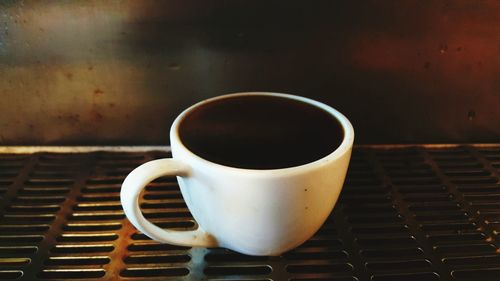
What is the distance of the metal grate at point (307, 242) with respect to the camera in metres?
0.32

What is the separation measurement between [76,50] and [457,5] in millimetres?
354

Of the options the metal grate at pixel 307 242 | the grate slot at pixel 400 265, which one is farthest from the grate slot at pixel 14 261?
the grate slot at pixel 400 265

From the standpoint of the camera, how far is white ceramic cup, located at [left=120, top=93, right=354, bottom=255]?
0.28 meters

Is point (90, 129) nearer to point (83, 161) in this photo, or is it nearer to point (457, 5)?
point (83, 161)

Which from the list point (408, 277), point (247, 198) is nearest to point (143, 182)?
point (247, 198)

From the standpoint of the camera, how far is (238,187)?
11.0 inches

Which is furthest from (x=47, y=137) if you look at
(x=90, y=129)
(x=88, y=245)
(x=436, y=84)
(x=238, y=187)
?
(x=436, y=84)

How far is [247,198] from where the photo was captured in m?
0.28

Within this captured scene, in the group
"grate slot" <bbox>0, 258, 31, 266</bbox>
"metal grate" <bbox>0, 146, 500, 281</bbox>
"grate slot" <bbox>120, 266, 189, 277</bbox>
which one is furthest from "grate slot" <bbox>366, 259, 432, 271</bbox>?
"grate slot" <bbox>0, 258, 31, 266</bbox>

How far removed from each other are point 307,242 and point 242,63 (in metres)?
0.19

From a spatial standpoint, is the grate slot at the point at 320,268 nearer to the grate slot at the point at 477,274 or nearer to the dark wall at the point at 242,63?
the grate slot at the point at 477,274

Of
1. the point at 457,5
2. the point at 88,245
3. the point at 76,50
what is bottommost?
the point at 88,245

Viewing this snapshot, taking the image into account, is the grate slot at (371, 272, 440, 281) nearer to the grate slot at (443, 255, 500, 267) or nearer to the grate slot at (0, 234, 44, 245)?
the grate slot at (443, 255, 500, 267)

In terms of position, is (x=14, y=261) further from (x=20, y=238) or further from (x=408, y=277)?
(x=408, y=277)
